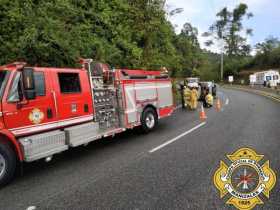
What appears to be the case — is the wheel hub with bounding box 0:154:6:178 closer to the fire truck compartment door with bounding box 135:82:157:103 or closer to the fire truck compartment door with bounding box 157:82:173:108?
the fire truck compartment door with bounding box 135:82:157:103

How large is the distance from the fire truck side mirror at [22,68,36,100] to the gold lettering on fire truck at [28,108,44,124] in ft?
1.33

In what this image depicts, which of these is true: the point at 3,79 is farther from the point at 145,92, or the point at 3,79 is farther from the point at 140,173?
the point at 145,92

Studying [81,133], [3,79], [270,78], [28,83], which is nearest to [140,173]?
[81,133]

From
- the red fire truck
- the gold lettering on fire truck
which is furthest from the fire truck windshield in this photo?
the gold lettering on fire truck

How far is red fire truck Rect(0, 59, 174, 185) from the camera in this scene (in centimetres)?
623

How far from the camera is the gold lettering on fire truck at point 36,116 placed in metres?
6.61

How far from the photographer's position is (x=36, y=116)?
22.0 ft

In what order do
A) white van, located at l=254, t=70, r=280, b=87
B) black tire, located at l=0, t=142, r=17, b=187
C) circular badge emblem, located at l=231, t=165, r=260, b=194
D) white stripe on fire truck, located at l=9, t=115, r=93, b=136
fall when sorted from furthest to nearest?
1. white van, located at l=254, t=70, r=280, b=87
2. white stripe on fire truck, located at l=9, t=115, r=93, b=136
3. black tire, located at l=0, t=142, r=17, b=187
4. circular badge emblem, located at l=231, t=165, r=260, b=194

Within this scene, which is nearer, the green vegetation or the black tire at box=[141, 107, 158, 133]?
the black tire at box=[141, 107, 158, 133]

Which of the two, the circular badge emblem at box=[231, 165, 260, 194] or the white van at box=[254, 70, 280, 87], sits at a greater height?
the circular badge emblem at box=[231, 165, 260, 194]

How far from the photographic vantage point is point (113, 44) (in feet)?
68.2

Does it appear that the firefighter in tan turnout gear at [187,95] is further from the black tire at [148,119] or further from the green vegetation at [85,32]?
the black tire at [148,119]

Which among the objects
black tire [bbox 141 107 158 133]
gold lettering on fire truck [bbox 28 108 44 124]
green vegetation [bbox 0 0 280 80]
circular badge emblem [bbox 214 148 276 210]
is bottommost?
circular badge emblem [bbox 214 148 276 210]

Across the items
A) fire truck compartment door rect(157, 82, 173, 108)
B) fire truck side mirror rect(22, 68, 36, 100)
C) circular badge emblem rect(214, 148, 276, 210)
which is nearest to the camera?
circular badge emblem rect(214, 148, 276, 210)
